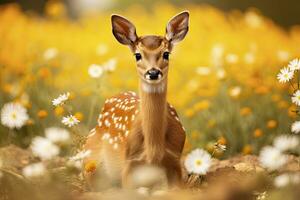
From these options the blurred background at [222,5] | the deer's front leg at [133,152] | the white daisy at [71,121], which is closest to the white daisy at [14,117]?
the white daisy at [71,121]

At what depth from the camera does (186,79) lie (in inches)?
354

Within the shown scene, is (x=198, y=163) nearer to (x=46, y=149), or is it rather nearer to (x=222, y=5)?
(x=46, y=149)

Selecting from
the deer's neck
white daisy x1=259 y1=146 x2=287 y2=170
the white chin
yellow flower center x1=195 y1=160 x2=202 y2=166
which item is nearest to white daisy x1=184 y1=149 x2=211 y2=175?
yellow flower center x1=195 y1=160 x2=202 y2=166

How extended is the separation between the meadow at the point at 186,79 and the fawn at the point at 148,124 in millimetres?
259

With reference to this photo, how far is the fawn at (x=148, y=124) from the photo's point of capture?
4402mm

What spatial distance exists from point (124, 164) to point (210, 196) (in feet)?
4.31

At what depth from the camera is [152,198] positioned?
3.60 metres

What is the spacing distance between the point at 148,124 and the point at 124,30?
683mm

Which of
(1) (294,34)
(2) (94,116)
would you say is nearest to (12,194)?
(2) (94,116)

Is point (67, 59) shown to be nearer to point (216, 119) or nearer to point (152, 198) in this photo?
point (216, 119)

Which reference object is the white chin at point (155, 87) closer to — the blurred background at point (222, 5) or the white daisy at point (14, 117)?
the white daisy at point (14, 117)

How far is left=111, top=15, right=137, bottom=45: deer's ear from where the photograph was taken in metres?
4.64

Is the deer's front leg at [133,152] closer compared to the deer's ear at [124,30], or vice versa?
the deer's front leg at [133,152]

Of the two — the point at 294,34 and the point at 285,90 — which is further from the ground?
the point at 294,34
